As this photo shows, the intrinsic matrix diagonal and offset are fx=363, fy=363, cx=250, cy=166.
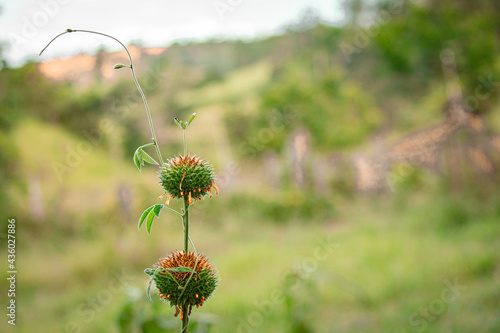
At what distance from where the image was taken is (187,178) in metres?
0.70

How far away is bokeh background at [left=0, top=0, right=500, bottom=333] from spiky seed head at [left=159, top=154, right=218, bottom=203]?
1.14m

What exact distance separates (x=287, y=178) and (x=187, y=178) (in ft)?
45.4

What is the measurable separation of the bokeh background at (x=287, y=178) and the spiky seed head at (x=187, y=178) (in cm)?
114

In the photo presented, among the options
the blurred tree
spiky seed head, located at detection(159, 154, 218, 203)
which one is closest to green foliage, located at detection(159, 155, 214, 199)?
spiky seed head, located at detection(159, 154, 218, 203)

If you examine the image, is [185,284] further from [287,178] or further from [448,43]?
[448,43]

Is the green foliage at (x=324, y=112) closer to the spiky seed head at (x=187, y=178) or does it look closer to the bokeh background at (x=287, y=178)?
the bokeh background at (x=287, y=178)

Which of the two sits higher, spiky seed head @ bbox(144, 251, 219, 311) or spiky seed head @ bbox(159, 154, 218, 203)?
spiky seed head @ bbox(159, 154, 218, 203)

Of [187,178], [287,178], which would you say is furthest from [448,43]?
[187,178]

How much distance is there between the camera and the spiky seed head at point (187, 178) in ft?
2.31

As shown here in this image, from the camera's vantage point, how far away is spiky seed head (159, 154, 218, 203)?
2.31 ft

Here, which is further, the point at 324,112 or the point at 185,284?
the point at 324,112

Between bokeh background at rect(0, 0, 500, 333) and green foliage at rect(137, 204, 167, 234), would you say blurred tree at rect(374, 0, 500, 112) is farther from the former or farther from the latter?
green foliage at rect(137, 204, 167, 234)

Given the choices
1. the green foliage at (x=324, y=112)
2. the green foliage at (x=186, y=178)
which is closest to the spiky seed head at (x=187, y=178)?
the green foliage at (x=186, y=178)

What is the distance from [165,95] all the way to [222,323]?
15.5 metres
